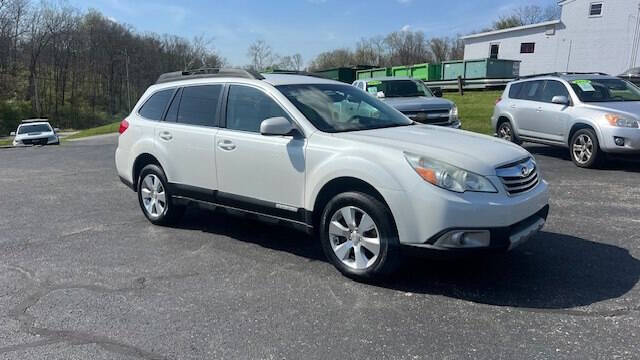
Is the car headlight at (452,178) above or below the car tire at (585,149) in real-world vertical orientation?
above

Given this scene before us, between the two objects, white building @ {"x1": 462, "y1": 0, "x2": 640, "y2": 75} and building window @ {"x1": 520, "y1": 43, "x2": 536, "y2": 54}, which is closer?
white building @ {"x1": 462, "y1": 0, "x2": 640, "y2": 75}

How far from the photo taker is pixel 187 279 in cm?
443

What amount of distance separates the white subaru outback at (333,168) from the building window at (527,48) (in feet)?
124

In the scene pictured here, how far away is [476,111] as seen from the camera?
2005 centimetres

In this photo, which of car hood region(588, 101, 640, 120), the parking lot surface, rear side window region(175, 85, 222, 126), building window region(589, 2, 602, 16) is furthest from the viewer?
building window region(589, 2, 602, 16)

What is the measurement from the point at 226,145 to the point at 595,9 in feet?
125

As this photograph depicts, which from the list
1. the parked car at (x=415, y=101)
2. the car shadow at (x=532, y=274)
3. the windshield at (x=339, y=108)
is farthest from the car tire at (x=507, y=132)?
the windshield at (x=339, y=108)

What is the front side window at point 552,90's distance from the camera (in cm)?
1000

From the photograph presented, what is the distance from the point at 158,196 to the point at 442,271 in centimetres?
355

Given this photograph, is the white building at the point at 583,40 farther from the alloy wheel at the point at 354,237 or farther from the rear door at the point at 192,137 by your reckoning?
the alloy wheel at the point at 354,237

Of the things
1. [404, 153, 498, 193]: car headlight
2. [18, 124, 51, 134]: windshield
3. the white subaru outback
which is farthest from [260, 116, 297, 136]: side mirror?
[18, 124, 51, 134]: windshield

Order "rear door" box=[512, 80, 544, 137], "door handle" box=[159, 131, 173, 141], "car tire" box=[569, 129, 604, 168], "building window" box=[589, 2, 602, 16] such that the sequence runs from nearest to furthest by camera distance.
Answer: "door handle" box=[159, 131, 173, 141] → "car tire" box=[569, 129, 604, 168] → "rear door" box=[512, 80, 544, 137] → "building window" box=[589, 2, 602, 16]

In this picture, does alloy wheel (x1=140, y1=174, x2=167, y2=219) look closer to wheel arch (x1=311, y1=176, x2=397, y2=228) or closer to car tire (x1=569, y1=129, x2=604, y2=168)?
wheel arch (x1=311, y1=176, x2=397, y2=228)

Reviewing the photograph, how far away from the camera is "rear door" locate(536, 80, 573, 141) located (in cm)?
974
